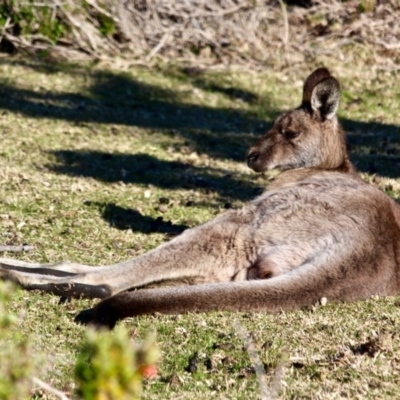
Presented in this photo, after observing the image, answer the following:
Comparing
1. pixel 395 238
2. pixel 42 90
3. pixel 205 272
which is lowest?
pixel 42 90

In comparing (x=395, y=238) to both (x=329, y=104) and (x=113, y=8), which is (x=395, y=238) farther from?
(x=113, y=8)

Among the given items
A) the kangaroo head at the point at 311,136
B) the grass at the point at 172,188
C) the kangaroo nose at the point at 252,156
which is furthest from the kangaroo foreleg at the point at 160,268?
the kangaroo nose at the point at 252,156

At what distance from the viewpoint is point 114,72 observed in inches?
494

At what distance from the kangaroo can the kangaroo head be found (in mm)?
763

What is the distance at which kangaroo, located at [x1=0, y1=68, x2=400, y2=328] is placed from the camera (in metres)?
4.58

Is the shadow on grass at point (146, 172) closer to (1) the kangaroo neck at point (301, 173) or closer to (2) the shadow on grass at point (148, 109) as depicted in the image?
(2) the shadow on grass at point (148, 109)

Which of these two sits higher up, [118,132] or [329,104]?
[329,104]

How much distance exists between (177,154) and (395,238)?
194 inches

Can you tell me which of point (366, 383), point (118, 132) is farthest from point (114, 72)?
point (366, 383)

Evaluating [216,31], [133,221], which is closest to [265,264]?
[133,221]

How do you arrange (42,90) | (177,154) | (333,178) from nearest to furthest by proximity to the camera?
(333,178)
(177,154)
(42,90)

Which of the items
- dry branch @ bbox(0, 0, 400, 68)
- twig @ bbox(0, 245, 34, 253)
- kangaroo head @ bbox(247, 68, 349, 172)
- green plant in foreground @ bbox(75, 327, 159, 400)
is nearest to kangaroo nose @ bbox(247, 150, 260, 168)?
kangaroo head @ bbox(247, 68, 349, 172)

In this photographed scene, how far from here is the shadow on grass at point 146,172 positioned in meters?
8.65

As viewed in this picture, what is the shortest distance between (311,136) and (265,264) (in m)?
1.75
